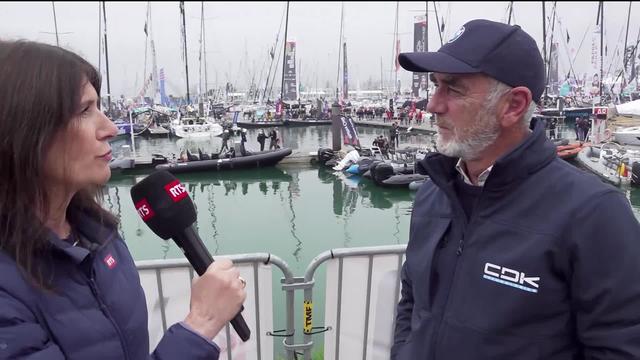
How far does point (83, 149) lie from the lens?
944 millimetres

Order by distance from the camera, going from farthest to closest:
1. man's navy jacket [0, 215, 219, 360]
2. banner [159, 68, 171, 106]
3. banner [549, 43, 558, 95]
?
banner [159, 68, 171, 106], banner [549, 43, 558, 95], man's navy jacket [0, 215, 219, 360]

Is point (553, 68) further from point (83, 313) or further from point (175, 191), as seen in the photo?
point (83, 313)

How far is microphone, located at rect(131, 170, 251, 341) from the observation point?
112 centimetres

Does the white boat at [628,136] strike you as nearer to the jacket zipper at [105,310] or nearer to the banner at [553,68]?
the banner at [553,68]

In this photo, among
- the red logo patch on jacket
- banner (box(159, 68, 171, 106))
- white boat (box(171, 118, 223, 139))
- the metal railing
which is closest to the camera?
the red logo patch on jacket

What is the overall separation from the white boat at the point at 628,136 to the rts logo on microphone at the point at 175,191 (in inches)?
710

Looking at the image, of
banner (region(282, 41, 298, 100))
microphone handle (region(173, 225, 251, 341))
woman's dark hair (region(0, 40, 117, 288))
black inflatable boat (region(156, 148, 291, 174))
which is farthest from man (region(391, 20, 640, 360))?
banner (region(282, 41, 298, 100))

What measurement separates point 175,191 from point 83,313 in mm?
387

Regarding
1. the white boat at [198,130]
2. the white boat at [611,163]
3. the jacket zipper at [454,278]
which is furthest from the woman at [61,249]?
the white boat at [198,130]

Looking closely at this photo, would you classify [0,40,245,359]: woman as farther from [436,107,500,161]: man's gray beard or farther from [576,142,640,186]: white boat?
[576,142,640,186]: white boat

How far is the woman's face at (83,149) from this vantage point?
91cm

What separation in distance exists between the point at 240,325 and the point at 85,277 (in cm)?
35

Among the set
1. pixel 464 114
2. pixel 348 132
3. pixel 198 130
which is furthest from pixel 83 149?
pixel 198 130

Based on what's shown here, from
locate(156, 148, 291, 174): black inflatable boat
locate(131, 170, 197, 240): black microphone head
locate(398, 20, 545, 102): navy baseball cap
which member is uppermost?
locate(398, 20, 545, 102): navy baseball cap
